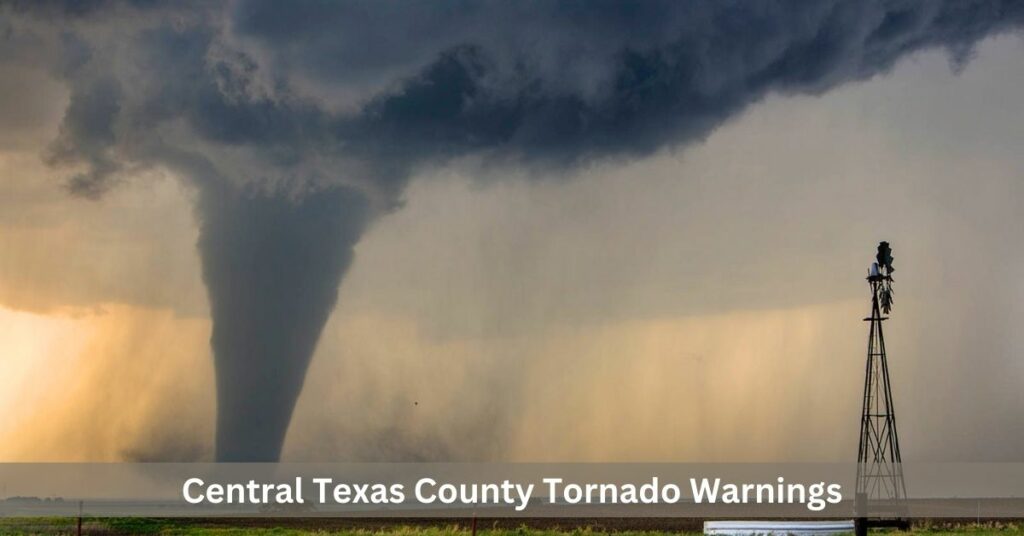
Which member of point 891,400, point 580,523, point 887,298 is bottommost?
point 580,523

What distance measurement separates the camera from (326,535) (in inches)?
2494

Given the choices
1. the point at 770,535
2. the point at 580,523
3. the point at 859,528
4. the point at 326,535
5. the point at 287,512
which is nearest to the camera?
the point at 859,528

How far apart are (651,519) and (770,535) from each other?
38979 millimetres

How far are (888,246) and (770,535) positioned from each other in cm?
3117

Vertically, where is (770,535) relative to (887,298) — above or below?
below

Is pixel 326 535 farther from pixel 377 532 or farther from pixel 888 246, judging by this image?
pixel 888 246

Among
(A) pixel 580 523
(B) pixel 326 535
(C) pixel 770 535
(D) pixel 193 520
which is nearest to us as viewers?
(C) pixel 770 535

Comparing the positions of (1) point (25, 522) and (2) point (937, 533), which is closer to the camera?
(2) point (937, 533)

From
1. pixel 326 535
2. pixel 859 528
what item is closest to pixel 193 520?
pixel 326 535

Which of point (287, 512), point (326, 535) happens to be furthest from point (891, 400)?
point (287, 512)

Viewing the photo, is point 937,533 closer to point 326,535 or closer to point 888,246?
point 888,246

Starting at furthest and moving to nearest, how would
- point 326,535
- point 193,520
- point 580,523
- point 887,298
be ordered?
1. point 193,520
2. point 580,523
3. point 887,298
4. point 326,535

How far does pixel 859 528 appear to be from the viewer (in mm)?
45000

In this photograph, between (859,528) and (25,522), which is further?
(25,522)
